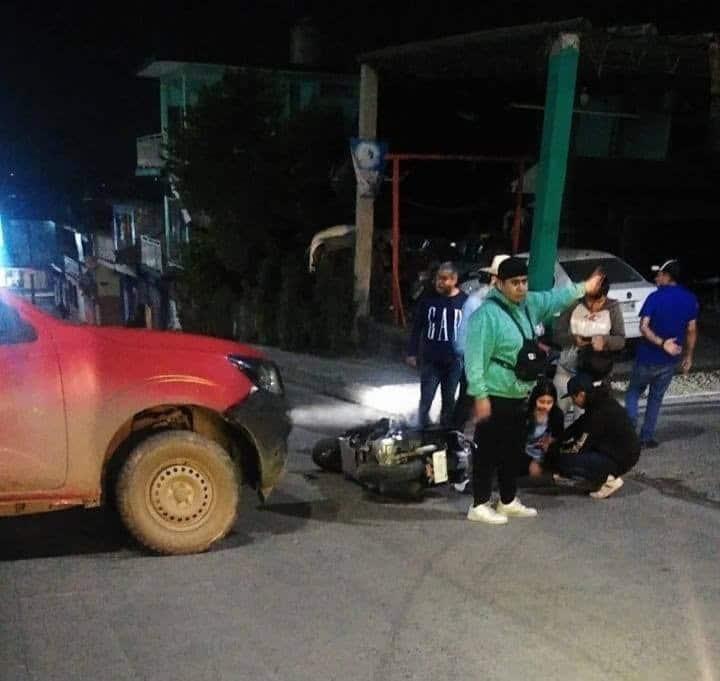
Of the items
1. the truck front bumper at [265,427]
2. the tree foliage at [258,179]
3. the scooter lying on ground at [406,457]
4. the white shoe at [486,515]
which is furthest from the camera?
the tree foliage at [258,179]

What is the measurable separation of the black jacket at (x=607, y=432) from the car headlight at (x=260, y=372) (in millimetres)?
2240

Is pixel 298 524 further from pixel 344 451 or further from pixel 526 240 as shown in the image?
pixel 526 240

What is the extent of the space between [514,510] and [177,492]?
2.22 meters

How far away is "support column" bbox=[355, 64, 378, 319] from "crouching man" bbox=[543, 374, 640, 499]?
806 centimetres

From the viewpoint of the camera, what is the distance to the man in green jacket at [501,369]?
218 inches

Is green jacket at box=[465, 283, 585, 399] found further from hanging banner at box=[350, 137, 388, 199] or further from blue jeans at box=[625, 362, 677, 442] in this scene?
hanging banner at box=[350, 137, 388, 199]

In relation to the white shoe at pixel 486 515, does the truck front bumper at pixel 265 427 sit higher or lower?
higher

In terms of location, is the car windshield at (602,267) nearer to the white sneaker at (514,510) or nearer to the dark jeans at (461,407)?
the dark jeans at (461,407)

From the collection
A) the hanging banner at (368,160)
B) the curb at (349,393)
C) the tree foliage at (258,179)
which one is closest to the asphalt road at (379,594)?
the curb at (349,393)

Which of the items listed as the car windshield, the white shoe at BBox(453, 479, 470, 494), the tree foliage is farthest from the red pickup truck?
the tree foliage

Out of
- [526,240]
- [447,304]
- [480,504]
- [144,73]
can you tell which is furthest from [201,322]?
[480,504]

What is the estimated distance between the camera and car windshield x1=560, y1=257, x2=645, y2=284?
12.2 meters

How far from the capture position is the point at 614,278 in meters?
12.2

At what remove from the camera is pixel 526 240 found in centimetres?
1725
